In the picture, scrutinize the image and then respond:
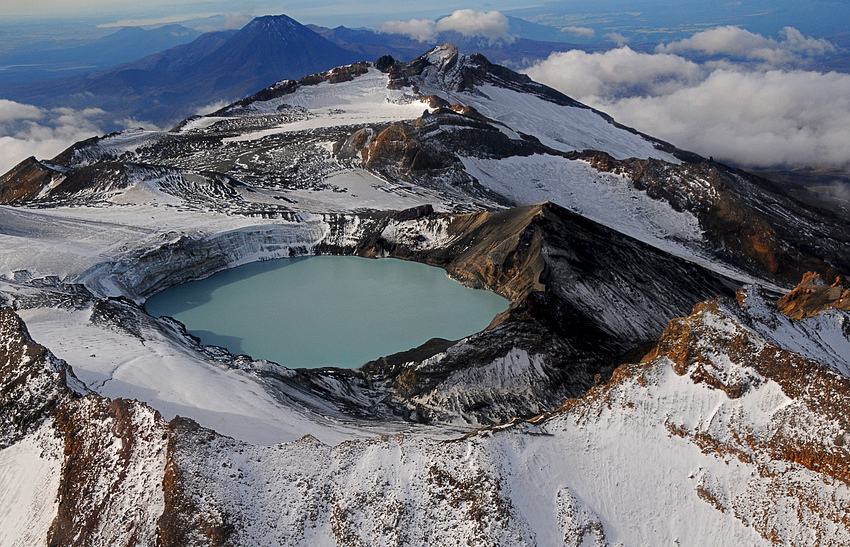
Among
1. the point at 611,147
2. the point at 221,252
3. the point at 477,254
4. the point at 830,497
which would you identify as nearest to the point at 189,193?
the point at 221,252

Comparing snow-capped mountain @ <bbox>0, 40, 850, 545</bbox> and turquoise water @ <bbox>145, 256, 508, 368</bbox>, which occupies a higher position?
snow-capped mountain @ <bbox>0, 40, 850, 545</bbox>

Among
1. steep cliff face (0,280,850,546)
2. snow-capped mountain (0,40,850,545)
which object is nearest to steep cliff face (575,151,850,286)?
snow-capped mountain (0,40,850,545)

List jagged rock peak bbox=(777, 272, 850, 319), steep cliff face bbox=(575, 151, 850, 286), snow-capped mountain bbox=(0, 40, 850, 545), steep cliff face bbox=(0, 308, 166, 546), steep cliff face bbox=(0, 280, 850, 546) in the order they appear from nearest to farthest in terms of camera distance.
→ steep cliff face bbox=(0, 280, 850, 546), snow-capped mountain bbox=(0, 40, 850, 545), steep cliff face bbox=(0, 308, 166, 546), jagged rock peak bbox=(777, 272, 850, 319), steep cliff face bbox=(575, 151, 850, 286)

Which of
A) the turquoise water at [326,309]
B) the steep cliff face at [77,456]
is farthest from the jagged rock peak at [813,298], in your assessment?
the steep cliff face at [77,456]

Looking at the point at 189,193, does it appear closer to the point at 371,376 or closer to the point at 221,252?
the point at 221,252

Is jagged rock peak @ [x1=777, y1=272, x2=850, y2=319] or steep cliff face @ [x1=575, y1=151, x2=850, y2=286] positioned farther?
steep cliff face @ [x1=575, y1=151, x2=850, y2=286]

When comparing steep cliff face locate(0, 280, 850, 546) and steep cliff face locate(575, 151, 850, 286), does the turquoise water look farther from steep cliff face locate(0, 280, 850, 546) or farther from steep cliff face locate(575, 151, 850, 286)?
steep cliff face locate(575, 151, 850, 286)
